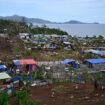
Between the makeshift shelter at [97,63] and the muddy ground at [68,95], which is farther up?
the makeshift shelter at [97,63]

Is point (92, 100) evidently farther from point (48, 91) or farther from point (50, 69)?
point (50, 69)

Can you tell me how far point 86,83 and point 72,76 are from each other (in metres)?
2.20

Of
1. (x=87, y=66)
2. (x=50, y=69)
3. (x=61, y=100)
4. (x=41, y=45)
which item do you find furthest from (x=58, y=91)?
(x=41, y=45)

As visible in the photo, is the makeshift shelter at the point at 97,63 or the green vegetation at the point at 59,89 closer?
the green vegetation at the point at 59,89

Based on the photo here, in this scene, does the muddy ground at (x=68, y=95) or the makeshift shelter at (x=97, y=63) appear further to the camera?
the makeshift shelter at (x=97, y=63)

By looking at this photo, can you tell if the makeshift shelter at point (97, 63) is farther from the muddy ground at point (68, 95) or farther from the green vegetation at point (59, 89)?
the green vegetation at point (59, 89)

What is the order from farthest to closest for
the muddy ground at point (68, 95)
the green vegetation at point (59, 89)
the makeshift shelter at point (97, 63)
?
the makeshift shelter at point (97, 63) → the green vegetation at point (59, 89) → the muddy ground at point (68, 95)

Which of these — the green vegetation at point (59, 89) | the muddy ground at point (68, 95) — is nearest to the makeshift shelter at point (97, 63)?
the muddy ground at point (68, 95)

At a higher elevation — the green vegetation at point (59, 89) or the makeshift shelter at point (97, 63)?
the makeshift shelter at point (97, 63)

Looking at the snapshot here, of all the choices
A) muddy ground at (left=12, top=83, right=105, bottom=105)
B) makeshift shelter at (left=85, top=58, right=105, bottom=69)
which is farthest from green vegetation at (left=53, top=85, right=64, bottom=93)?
makeshift shelter at (left=85, top=58, right=105, bottom=69)

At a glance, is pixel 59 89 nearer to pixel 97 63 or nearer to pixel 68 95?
pixel 68 95

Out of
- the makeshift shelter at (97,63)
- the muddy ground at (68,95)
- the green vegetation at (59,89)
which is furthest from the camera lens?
the makeshift shelter at (97,63)

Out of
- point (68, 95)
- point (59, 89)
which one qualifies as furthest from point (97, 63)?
point (68, 95)

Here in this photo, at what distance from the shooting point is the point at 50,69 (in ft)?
85.4
